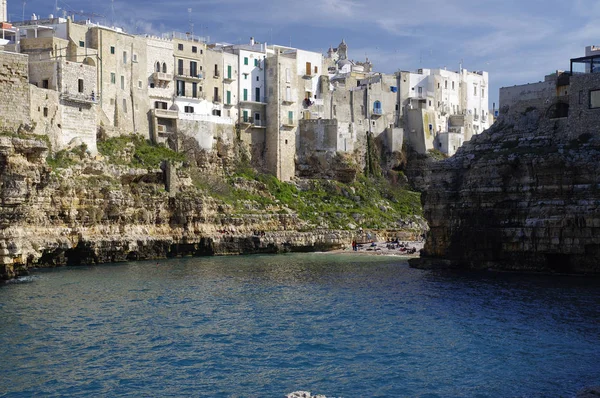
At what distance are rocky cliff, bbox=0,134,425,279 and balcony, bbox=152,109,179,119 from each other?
3.73 metres

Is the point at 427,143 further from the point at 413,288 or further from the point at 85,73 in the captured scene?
the point at 413,288

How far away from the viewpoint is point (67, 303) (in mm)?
38500

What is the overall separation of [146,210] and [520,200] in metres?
28.7

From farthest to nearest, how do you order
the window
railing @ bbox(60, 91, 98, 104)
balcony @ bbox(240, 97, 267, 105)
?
balcony @ bbox(240, 97, 267, 105), railing @ bbox(60, 91, 98, 104), the window

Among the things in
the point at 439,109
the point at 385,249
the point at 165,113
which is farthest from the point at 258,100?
the point at 439,109

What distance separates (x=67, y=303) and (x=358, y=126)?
5402cm

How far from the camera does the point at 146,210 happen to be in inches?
2525

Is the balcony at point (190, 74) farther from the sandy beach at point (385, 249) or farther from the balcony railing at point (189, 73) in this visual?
the sandy beach at point (385, 249)

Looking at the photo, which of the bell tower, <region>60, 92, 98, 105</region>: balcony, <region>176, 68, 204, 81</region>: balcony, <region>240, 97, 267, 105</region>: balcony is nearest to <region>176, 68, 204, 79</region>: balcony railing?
<region>176, 68, 204, 81</region>: balcony

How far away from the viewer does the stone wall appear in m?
49.3

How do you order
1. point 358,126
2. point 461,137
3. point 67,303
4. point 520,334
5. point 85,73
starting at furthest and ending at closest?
1. point 461,137
2. point 358,126
3. point 85,73
4. point 67,303
5. point 520,334

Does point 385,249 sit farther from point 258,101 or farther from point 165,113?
point 165,113

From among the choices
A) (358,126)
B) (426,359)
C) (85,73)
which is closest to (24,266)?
(85,73)

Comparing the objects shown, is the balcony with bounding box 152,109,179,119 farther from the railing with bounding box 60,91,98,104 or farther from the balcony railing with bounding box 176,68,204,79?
the railing with bounding box 60,91,98,104
